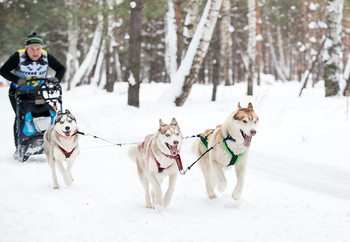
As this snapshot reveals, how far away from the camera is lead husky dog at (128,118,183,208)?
4.04 m

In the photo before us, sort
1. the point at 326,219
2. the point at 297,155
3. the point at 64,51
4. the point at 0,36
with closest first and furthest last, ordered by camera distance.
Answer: the point at 326,219 < the point at 297,155 < the point at 0,36 < the point at 64,51

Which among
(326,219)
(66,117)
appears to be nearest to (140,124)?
(66,117)

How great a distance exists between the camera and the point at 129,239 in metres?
3.39

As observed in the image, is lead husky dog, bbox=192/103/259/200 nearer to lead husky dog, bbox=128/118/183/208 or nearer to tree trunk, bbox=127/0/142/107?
lead husky dog, bbox=128/118/183/208

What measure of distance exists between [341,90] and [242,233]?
993 centimetres

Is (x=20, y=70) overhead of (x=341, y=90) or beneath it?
overhead

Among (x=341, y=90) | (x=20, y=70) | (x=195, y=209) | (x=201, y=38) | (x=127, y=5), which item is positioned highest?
(x=127, y=5)

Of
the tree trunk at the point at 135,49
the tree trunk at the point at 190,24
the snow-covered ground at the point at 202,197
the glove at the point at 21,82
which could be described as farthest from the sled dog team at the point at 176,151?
the tree trunk at the point at 190,24

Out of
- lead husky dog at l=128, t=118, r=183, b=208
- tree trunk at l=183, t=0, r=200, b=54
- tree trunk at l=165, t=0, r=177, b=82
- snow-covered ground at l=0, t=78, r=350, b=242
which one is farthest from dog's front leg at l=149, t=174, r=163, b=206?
tree trunk at l=165, t=0, r=177, b=82

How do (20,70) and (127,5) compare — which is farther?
(127,5)

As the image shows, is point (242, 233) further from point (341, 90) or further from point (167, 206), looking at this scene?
point (341, 90)

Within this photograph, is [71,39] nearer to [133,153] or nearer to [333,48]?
[333,48]

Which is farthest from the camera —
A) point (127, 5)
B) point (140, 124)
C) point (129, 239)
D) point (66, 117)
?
point (127, 5)

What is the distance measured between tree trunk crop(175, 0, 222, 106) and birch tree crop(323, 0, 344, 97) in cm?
377
